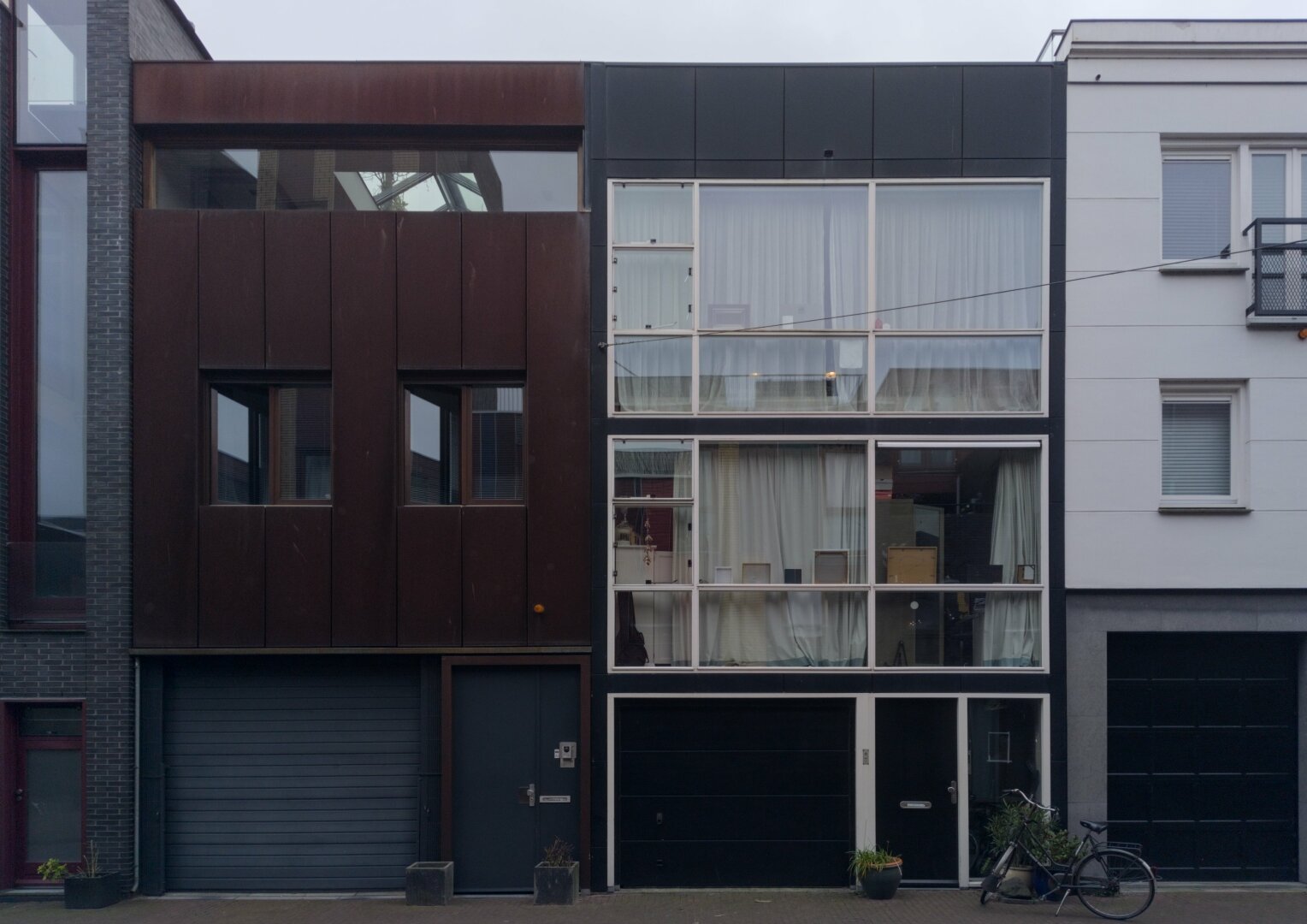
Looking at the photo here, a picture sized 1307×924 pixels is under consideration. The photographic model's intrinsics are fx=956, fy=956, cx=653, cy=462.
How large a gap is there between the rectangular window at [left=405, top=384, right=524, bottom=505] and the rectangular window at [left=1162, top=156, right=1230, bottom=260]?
776 cm

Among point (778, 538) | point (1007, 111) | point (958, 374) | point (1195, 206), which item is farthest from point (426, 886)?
point (1195, 206)

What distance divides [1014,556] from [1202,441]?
2.58 meters

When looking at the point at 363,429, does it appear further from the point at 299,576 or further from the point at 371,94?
the point at 371,94

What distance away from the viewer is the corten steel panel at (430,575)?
10578 millimetres

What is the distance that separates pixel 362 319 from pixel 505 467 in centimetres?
230

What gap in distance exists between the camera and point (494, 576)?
1062cm

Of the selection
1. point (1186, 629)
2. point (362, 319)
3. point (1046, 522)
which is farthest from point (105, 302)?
point (1186, 629)

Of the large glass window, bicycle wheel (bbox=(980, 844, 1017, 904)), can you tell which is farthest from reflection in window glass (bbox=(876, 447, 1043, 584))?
the large glass window

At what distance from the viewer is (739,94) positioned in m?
10.9

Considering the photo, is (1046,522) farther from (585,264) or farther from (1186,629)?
(585,264)

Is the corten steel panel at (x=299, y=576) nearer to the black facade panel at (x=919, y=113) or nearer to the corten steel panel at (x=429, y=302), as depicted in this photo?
the corten steel panel at (x=429, y=302)

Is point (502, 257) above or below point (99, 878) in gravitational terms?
above

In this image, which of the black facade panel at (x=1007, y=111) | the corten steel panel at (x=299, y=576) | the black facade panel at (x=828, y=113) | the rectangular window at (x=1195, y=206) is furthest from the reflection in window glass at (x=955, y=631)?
the corten steel panel at (x=299, y=576)

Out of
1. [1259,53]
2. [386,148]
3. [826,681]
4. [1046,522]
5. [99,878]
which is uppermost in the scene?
[1259,53]
